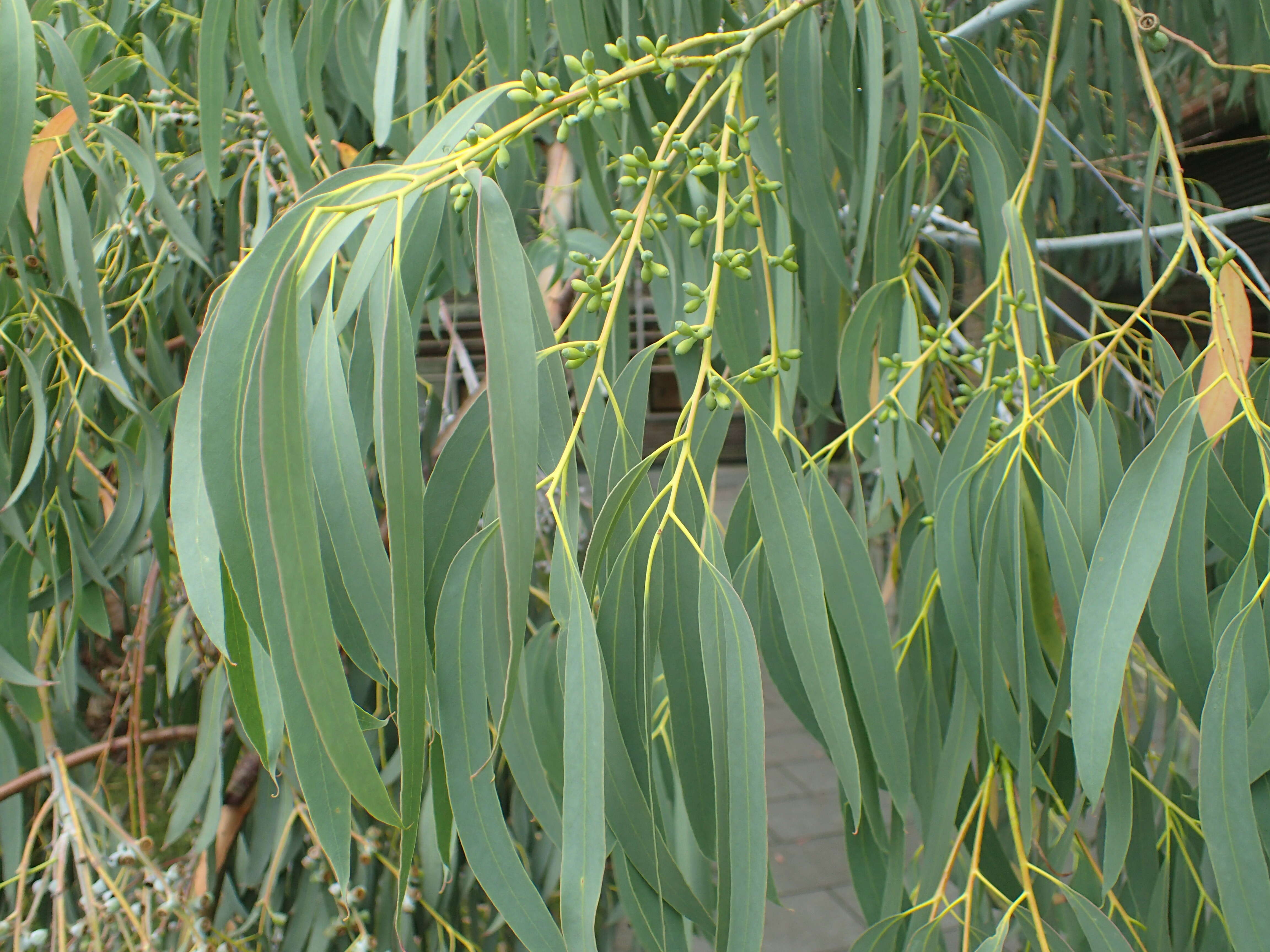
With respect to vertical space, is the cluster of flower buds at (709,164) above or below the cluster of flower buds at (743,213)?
above

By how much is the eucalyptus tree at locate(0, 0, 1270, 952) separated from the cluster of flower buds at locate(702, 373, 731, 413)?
0.01m

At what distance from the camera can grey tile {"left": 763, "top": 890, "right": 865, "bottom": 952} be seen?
206cm

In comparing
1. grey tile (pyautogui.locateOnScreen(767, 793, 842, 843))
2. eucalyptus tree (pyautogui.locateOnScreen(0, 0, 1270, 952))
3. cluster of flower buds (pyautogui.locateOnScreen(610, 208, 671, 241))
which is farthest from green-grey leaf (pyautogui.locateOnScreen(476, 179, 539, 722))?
grey tile (pyautogui.locateOnScreen(767, 793, 842, 843))

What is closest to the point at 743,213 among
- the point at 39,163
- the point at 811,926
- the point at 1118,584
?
the point at 1118,584

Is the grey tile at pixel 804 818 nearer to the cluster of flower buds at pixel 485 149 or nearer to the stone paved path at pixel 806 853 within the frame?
the stone paved path at pixel 806 853

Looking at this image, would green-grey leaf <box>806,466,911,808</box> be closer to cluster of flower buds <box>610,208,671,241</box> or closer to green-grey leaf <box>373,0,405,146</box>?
cluster of flower buds <box>610,208,671,241</box>

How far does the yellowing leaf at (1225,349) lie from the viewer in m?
0.48

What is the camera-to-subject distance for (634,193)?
767mm

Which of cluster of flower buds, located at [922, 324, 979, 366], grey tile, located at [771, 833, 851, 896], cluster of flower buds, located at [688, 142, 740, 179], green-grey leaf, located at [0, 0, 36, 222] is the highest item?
green-grey leaf, located at [0, 0, 36, 222]

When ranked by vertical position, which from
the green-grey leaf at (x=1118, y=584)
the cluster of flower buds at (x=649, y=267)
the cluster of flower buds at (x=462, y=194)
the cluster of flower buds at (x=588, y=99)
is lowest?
the green-grey leaf at (x=1118, y=584)

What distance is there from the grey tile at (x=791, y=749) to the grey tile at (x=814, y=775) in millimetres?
21

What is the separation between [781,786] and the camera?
284 centimetres

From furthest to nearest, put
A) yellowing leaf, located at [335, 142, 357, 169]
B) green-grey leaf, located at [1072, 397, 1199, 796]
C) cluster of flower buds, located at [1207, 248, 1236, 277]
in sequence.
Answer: yellowing leaf, located at [335, 142, 357, 169]
cluster of flower buds, located at [1207, 248, 1236, 277]
green-grey leaf, located at [1072, 397, 1199, 796]

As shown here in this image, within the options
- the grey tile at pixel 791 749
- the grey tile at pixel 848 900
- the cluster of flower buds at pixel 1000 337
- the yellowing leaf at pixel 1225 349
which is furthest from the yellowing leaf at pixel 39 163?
the grey tile at pixel 791 749
